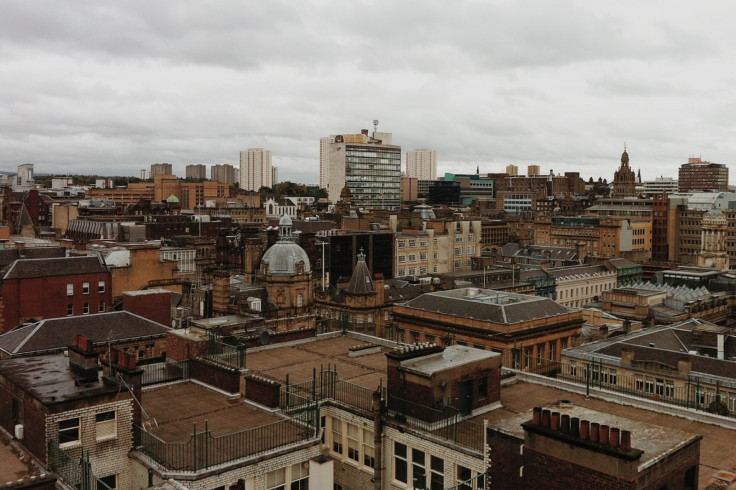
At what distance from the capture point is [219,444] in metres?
22.6

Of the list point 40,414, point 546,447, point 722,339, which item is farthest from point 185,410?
point 722,339

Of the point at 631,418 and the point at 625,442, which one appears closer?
the point at 625,442

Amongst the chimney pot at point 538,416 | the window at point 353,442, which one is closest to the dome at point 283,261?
the window at point 353,442

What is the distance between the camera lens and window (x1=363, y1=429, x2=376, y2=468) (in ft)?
87.3

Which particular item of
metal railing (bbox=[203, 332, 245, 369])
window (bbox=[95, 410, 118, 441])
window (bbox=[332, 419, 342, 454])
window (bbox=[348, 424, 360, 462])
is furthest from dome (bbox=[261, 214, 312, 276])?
window (bbox=[95, 410, 118, 441])

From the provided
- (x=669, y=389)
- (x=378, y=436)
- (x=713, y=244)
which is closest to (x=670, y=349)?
(x=669, y=389)

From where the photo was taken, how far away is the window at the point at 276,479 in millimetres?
22562

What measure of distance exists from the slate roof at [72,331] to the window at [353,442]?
88.1 feet

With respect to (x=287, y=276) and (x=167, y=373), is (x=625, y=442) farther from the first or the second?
(x=287, y=276)

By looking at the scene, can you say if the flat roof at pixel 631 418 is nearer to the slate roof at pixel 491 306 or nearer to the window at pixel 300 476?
the window at pixel 300 476

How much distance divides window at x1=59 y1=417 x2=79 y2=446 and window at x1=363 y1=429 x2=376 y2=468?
34.5 ft

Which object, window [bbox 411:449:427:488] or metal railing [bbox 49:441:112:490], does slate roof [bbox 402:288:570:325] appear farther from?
metal railing [bbox 49:441:112:490]

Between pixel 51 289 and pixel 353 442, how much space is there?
49.6 m

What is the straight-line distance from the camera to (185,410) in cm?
2711
